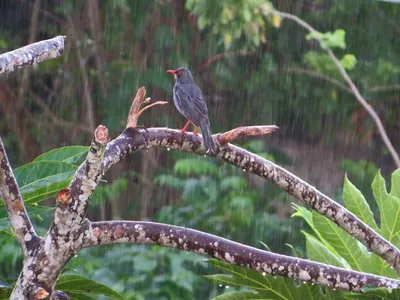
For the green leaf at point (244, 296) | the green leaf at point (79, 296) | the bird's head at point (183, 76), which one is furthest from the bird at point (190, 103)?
the green leaf at point (79, 296)

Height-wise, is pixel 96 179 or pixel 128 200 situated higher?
pixel 96 179

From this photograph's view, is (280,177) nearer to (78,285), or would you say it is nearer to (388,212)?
(78,285)

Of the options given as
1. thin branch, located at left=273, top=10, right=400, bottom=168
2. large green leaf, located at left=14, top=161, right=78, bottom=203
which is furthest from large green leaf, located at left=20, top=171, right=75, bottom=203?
thin branch, located at left=273, top=10, right=400, bottom=168

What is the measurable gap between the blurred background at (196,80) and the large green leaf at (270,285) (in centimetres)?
359

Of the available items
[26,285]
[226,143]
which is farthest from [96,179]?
[226,143]

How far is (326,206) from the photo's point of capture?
53.7 inches

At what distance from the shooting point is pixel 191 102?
237 cm

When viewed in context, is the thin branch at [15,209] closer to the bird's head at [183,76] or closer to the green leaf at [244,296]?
→ the green leaf at [244,296]

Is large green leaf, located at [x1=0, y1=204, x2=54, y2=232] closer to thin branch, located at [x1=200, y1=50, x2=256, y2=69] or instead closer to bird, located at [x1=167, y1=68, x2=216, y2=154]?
bird, located at [x1=167, y1=68, x2=216, y2=154]

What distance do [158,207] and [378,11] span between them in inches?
73.2

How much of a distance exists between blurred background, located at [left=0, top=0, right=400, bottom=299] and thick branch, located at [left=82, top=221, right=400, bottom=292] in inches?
154

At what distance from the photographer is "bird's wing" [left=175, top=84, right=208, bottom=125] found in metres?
2.30

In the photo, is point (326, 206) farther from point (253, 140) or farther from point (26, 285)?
point (253, 140)

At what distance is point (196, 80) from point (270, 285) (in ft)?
13.4
